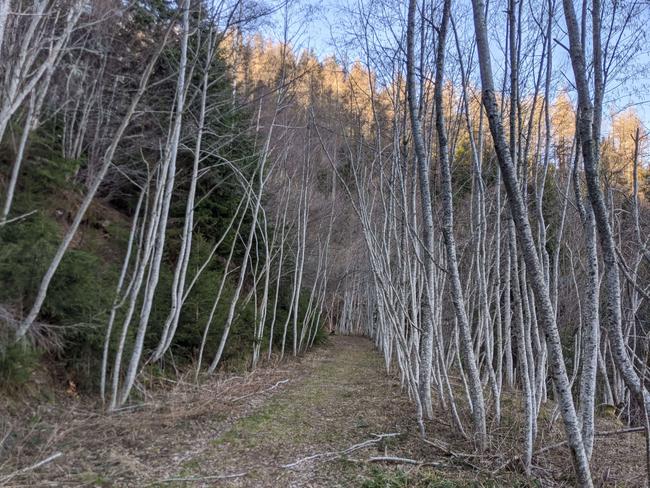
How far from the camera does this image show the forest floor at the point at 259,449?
136 inches

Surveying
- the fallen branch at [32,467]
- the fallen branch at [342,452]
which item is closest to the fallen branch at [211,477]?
the fallen branch at [342,452]

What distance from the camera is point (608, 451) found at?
5258 millimetres

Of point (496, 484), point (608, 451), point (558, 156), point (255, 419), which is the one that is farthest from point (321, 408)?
point (558, 156)

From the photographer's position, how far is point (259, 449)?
169 inches

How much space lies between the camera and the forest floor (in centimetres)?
346

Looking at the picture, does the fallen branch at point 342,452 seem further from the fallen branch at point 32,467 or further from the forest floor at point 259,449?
the fallen branch at point 32,467

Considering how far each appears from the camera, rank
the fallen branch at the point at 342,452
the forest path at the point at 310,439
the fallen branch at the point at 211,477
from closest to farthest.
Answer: the fallen branch at the point at 211,477, the forest path at the point at 310,439, the fallen branch at the point at 342,452

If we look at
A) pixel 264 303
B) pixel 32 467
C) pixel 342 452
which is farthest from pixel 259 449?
pixel 264 303

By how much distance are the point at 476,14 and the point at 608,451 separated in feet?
17.3

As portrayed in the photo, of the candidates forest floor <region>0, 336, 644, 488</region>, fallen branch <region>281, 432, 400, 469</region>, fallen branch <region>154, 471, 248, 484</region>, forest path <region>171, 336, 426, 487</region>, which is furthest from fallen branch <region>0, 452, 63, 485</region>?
fallen branch <region>281, 432, 400, 469</region>

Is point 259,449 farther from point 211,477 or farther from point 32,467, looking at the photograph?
point 32,467

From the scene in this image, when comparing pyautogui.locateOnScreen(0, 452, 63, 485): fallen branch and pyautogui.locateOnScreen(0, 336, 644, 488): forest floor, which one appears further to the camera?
pyautogui.locateOnScreen(0, 336, 644, 488): forest floor

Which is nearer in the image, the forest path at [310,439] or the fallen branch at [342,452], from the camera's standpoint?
the forest path at [310,439]

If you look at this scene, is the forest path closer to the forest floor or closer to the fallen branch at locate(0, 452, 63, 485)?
the forest floor
